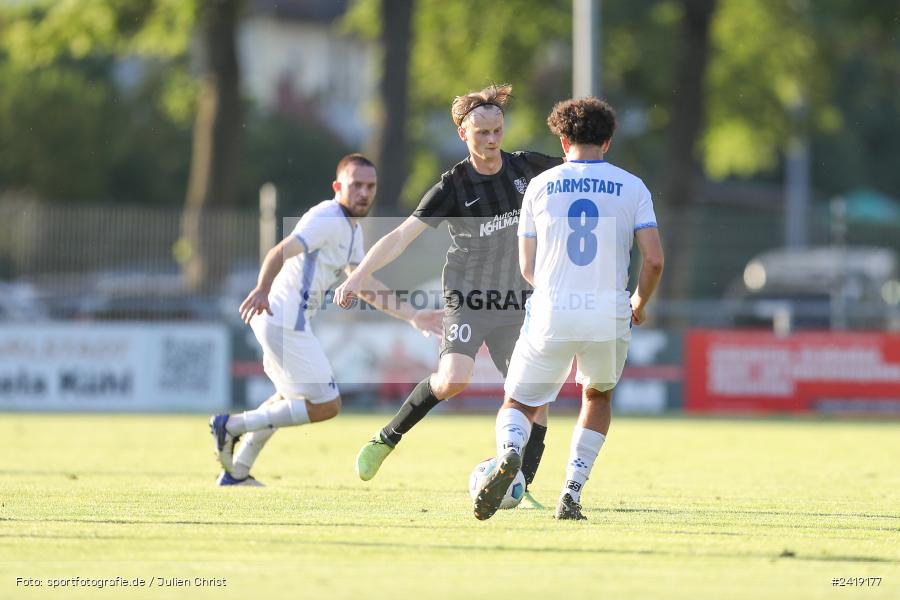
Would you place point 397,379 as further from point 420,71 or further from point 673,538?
point 420,71

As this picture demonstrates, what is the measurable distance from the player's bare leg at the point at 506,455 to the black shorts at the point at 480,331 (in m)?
0.97

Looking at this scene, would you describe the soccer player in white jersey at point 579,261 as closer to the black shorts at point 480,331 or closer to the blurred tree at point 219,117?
the black shorts at point 480,331

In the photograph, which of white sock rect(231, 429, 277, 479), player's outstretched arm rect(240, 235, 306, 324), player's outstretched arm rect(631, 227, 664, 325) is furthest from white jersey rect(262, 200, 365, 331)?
player's outstretched arm rect(631, 227, 664, 325)

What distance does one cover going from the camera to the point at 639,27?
118ft

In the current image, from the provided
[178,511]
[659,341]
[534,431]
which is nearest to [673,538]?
[534,431]

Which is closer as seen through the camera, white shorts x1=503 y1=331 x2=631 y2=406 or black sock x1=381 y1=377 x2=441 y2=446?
white shorts x1=503 y1=331 x2=631 y2=406

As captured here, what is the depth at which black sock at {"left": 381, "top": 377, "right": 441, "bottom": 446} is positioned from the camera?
9.48 meters

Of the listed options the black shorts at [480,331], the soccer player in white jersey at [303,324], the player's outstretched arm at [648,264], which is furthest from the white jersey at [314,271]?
the player's outstretched arm at [648,264]

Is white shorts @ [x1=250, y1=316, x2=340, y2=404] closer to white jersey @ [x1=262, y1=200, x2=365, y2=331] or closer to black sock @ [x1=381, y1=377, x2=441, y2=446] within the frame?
white jersey @ [x1=262, y1=200, x2=365, y2=331]

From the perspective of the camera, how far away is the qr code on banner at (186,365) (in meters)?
21.5

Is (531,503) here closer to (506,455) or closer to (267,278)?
(506,455)

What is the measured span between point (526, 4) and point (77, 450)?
71.1ft

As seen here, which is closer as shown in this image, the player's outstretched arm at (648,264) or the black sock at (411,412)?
the player's outstretched arm at (648,264)

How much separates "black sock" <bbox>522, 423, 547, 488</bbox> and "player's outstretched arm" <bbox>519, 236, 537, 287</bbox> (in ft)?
5.00
